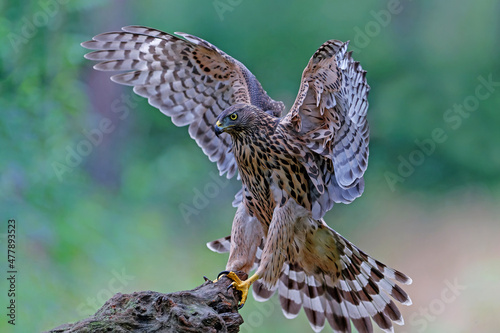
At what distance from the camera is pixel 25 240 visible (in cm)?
399

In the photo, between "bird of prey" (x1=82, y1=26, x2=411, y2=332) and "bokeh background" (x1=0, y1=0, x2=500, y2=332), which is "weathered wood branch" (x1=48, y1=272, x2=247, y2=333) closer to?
"bird of prey" (x1=82, y1=26, x2=411, y2=332)

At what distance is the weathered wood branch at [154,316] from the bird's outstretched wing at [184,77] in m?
1.12

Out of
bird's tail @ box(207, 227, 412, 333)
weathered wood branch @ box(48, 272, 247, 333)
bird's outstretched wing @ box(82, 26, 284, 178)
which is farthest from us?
bird's outstretched wing @ box(82, 26, 284, 178)

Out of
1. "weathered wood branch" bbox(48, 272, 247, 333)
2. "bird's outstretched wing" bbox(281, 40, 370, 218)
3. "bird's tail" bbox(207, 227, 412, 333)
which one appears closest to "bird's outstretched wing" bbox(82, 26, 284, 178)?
"bird's outstretched wing" bbox(281, 40, 370, 218)

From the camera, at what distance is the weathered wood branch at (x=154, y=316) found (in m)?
1.73

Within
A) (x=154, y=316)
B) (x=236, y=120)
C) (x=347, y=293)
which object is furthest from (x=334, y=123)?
(x=154, y=316)

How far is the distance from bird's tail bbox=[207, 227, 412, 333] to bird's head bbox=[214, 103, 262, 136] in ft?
2.11

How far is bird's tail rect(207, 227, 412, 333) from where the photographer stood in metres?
2.62

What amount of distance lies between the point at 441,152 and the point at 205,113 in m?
2.34

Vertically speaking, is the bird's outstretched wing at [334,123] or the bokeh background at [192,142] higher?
the bokeh background at [192,142]

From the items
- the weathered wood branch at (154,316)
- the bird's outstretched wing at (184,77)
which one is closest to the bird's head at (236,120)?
the bird's outstretched wing at (184,77)

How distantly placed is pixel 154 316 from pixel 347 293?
3.94ft

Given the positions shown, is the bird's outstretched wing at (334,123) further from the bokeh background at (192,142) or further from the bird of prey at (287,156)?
the bokeh background at (192,142)

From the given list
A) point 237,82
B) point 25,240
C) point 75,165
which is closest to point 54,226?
point 25,240
